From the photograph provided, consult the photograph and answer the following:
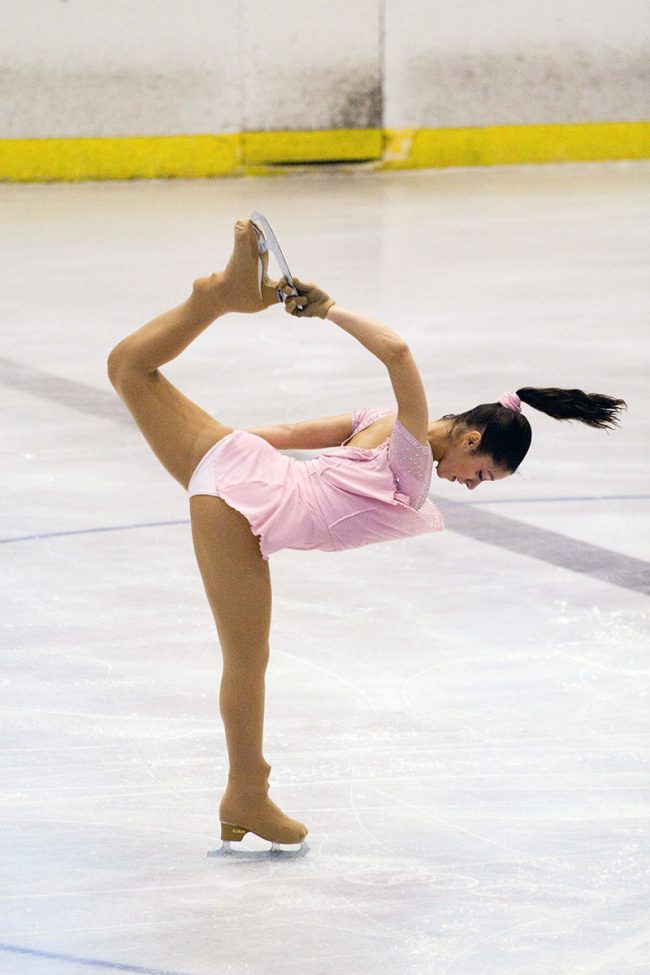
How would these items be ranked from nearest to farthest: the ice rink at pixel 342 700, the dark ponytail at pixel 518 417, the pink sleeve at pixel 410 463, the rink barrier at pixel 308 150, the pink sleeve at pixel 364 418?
the ice rink at pixel 342 700 < the pink sleeve at pixel 410 463 < the dark ponytail at pixel 518 417 < the pink sleeve at pixel 364 418 < the rink barrier at pixel 308 150

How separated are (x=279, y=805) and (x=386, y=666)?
75 centimetres

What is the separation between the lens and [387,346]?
2625 mm

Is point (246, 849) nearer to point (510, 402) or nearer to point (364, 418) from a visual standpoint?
point (364, 418)

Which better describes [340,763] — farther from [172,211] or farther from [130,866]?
[172,211]

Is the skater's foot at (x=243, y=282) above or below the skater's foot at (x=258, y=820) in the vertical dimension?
above

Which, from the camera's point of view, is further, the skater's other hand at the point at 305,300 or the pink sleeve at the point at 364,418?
the pink sleeve at the point at 364,418

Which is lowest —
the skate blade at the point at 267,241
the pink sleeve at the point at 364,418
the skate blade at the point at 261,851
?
the skate blade at the point at 261,851

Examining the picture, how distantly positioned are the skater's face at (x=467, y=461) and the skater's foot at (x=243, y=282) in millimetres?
402

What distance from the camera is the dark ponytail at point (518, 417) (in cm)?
281

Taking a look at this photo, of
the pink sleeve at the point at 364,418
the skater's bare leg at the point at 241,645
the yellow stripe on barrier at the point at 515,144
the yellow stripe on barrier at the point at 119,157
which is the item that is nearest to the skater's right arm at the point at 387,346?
the pink sleeve at the point at 364,418

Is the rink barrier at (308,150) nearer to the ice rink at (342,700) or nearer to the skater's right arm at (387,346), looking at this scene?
the ice rink at (342,700)

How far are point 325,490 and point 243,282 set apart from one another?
15.1 inches

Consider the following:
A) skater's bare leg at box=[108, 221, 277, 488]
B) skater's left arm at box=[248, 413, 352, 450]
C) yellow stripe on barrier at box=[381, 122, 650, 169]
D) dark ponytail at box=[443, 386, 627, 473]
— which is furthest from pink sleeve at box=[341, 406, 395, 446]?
yellow stripe on barrier at box=[381, 122, 650, 169]

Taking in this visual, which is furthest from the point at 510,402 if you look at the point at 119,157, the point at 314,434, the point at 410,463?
the point at 119,157
